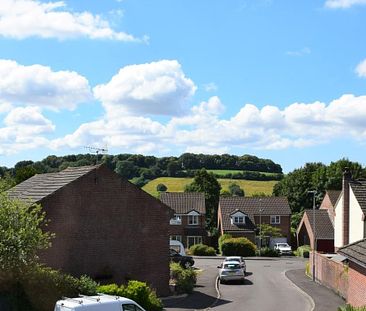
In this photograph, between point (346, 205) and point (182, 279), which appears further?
point (346, 205)

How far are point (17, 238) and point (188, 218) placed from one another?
208ft

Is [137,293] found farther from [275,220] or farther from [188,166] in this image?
[188,166]

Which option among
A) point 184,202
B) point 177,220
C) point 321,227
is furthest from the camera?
point 184,202

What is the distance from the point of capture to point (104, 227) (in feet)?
103

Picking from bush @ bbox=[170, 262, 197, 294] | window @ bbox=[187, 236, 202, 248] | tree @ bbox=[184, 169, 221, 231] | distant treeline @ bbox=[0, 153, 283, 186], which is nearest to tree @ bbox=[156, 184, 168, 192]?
distant treeline @ bbox=[0, 153, 283, 186]

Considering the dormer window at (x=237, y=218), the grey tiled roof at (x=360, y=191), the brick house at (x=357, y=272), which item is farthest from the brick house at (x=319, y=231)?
the brick house at (x=357, y=272)

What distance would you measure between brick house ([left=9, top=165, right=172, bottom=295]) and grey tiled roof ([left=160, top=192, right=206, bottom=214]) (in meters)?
53.0

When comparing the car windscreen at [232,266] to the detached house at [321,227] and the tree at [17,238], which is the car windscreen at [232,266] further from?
the detached house at [321,227]

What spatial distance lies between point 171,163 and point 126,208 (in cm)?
12760

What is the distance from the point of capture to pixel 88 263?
100 ft

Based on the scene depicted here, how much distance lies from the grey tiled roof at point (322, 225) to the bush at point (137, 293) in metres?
50.3

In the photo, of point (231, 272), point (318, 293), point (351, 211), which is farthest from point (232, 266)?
point (351, 211)

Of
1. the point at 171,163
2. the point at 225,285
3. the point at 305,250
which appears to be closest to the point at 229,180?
the point at 171,163

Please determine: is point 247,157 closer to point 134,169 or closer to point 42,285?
point 134,169
